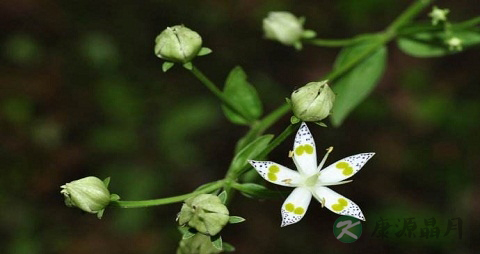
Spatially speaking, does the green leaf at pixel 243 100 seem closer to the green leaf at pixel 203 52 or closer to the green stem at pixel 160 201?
the green leaf at pixel 203 52

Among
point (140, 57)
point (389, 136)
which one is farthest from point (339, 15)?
point (140, 57)

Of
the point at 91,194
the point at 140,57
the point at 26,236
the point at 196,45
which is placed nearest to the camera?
the point at 91,194

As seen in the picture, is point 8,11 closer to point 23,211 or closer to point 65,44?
point 65,44

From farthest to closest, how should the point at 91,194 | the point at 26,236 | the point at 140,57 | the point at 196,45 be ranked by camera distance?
the point at 140,57
the point at 26,236
the point at 196,45
the point at 91,194

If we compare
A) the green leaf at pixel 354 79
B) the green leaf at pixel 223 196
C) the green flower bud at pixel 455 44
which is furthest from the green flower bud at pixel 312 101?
the green flower bud at pixel 455 44

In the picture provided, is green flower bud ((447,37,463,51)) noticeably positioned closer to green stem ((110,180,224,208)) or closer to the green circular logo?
the green circular logo

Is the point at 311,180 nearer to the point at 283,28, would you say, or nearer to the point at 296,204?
the point at 296,204
